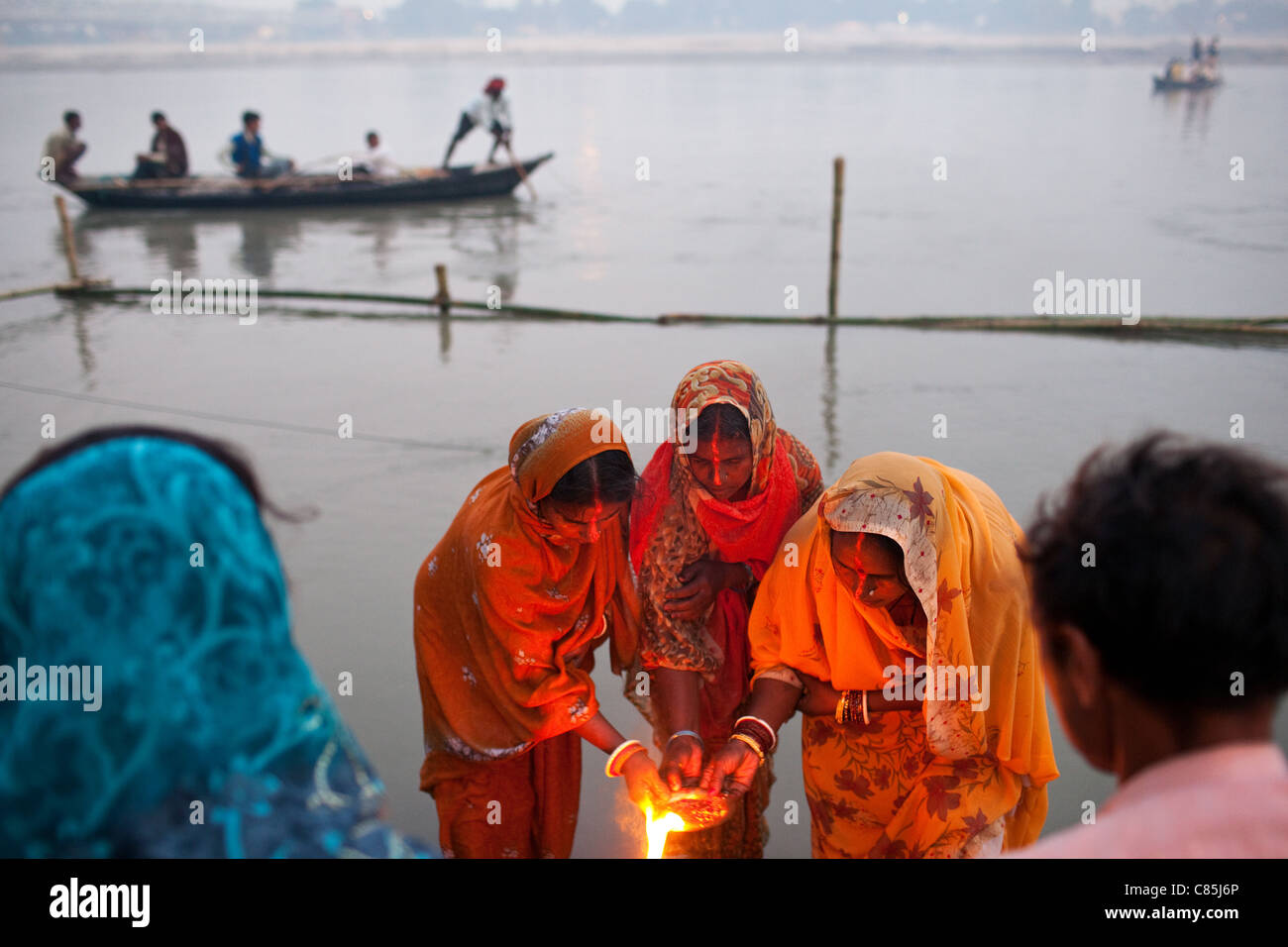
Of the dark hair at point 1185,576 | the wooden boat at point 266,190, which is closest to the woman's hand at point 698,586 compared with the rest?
the dark hair at point 1185,576

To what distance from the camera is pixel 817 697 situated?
9.08ft

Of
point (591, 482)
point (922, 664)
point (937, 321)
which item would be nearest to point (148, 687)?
point (591, 482)

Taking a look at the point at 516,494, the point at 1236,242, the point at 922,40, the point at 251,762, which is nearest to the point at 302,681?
the point at 251,762

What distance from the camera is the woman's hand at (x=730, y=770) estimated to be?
9.01ft

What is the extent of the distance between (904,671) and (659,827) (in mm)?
793

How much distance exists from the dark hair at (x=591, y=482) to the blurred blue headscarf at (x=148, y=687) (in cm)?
151

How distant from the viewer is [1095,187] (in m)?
18.3

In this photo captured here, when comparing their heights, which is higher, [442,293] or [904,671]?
[442,293]

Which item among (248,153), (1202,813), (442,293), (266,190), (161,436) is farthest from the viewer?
(248,153)

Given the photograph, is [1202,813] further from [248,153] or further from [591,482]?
[248,153]

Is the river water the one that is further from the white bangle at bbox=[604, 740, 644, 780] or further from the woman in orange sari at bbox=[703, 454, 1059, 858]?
the woman in orange sari at bbox=[703, 454, 1059, 858]
